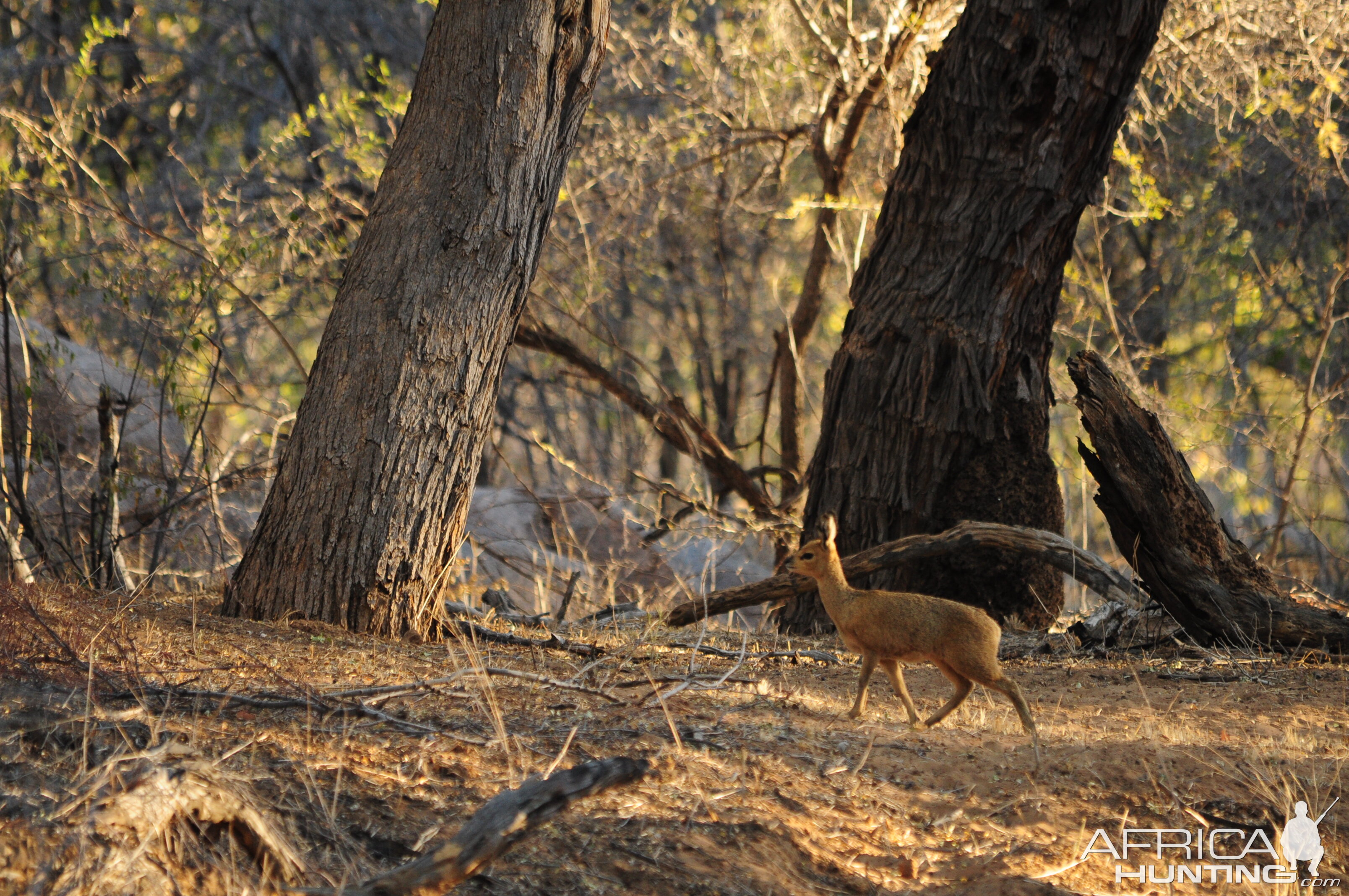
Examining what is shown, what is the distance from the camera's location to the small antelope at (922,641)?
4156mm

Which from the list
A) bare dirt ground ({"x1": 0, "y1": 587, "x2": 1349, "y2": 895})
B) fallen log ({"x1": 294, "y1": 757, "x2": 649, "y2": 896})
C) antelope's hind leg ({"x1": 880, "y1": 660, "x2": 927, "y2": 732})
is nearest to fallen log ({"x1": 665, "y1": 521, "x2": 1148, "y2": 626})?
bare dirt ground ({"x1": 0, "y1": 587, "x2": 1349, "y2": 895})

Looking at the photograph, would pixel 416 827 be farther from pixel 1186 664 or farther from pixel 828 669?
pixel 1186 664

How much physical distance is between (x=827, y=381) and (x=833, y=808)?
4.54 meters

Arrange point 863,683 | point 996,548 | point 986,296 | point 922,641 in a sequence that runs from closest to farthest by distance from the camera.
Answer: point 922,641 → point 863,683 → point 996,548 → point 986,296

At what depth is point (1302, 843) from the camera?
339cm

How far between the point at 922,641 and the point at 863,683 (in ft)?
0.97

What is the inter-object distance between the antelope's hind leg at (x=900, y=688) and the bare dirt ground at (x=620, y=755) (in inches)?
2.8

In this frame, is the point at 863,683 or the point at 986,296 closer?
the point at 863,683

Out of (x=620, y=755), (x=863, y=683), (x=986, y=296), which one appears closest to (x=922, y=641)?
(x=863, y=683)

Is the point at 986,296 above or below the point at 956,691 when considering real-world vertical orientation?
above

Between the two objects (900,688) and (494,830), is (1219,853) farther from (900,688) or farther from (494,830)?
(494,830)

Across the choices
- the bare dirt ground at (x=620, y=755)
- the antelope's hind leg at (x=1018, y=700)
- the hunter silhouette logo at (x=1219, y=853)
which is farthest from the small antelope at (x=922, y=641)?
the hunter silhouette logo at (x=1219, y=853)

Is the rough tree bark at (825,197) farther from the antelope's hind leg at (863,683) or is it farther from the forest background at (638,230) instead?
the antelope's hind leg at (863,683)

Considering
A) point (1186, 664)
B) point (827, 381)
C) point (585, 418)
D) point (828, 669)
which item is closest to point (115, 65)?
point (585, 418)
